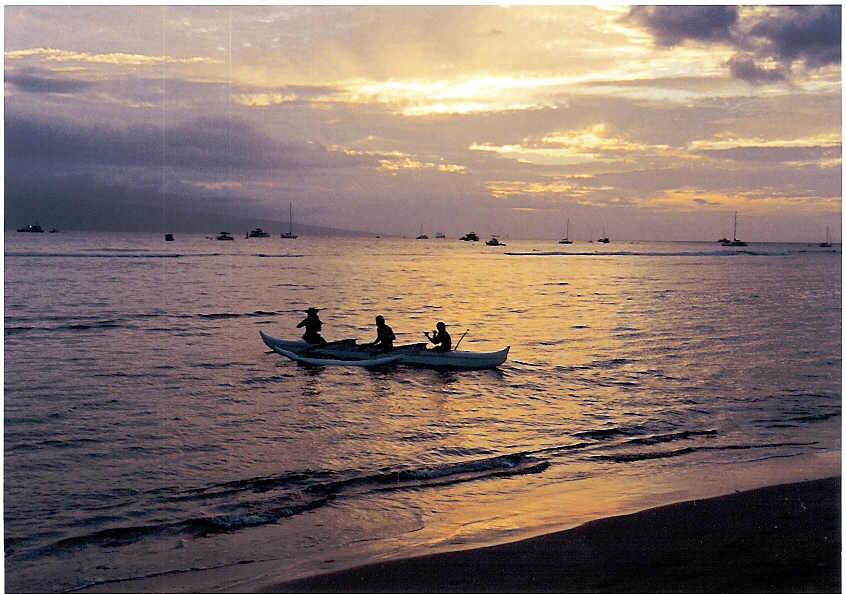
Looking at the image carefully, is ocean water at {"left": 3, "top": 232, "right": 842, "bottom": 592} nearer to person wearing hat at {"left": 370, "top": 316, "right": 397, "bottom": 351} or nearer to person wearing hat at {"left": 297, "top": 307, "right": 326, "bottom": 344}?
person wearing hat at {"left": 370, "top": 316, "right": 397, "bottom": 351}

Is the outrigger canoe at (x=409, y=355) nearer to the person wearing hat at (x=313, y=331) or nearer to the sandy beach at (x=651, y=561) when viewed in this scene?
the person wearing hat at (x=313, y=331)

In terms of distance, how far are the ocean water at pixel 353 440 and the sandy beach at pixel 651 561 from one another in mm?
487

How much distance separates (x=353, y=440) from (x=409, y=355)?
6490 mm

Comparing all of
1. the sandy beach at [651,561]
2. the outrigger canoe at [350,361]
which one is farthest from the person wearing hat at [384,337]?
the sandy beach at [651,561]

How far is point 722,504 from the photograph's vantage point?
734cm

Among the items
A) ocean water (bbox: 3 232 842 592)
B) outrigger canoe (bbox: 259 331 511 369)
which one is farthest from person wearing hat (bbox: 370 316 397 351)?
ocean water (bbox: 3 232 842 592)

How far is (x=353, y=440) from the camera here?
1078cm

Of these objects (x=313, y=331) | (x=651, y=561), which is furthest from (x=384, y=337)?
(x=651, y=561)

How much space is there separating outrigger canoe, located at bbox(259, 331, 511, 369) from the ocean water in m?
0.28

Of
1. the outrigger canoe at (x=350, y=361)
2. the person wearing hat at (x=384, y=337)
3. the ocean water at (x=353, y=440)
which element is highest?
the person wearing hat at (x=384, y=337)

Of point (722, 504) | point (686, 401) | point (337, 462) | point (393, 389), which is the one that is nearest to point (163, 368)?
Answer: point (393, 389)

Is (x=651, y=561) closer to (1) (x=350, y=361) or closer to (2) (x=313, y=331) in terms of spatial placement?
(1) (x=350, y=361)

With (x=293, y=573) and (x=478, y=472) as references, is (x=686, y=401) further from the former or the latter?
(x=293, y=573)

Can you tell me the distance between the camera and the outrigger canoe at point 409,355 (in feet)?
55.4
